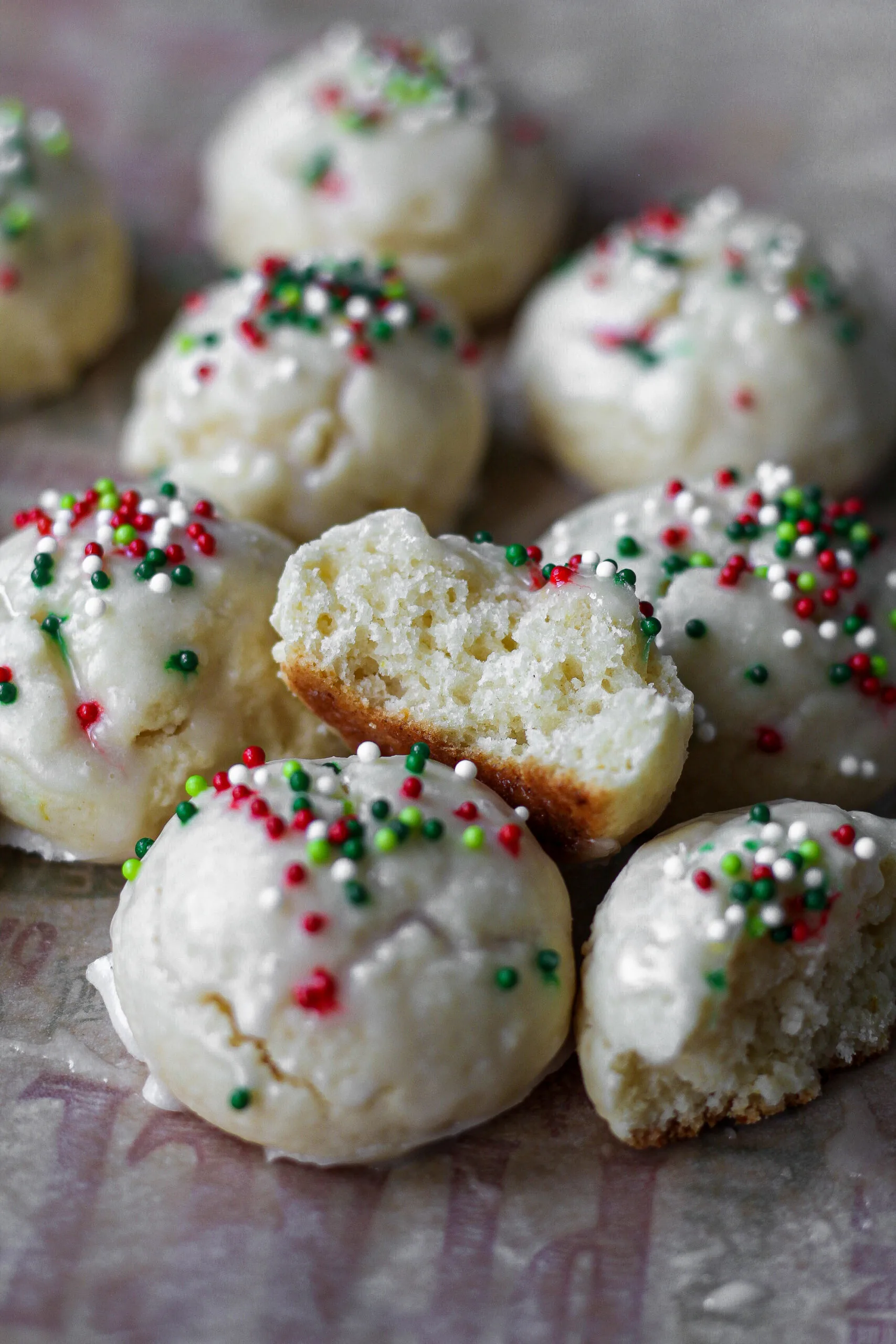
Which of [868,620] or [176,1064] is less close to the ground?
[868,620]

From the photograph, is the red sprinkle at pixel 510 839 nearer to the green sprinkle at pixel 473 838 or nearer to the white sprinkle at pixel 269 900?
the green sprinkle at pixel 473 838

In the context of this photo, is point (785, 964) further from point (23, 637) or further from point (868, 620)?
point (23, 637)

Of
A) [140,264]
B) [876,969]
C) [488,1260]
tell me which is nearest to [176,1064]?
[488,1260]

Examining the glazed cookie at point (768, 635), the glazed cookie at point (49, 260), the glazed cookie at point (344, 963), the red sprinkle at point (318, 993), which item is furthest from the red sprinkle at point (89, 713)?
the glazed cookie at point (49, 260)

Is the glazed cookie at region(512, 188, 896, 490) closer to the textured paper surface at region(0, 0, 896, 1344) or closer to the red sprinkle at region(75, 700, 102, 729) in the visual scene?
the textured paper surface at region(0, 0, 896, 1344)

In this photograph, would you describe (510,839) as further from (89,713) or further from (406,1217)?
(89,713)

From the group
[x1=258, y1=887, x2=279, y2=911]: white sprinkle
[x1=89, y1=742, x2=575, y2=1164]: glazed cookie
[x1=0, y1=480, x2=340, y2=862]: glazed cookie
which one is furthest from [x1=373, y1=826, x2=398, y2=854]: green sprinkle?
[x1=0, y1=480, x2=340, y2=862]: glazed cookie
